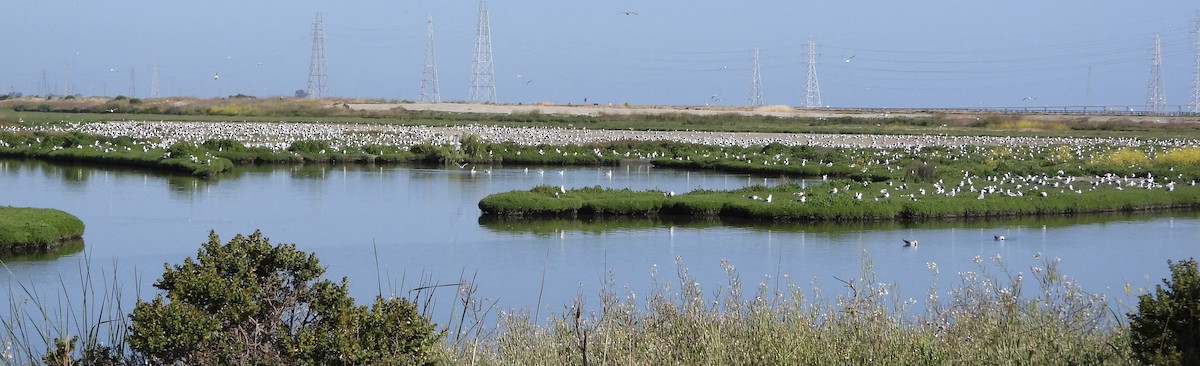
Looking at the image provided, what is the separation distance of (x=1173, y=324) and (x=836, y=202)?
22790 millimetres

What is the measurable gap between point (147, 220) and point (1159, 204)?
26135 mm

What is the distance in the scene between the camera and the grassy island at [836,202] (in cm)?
2938

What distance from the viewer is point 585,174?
1748 inches

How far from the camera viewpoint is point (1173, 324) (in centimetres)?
688

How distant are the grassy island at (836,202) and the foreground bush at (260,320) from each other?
2234 cm

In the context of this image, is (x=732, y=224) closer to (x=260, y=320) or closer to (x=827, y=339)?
(x=827, y=339)

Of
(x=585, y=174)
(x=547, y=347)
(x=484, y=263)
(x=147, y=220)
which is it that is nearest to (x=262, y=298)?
(x=547, y=347)

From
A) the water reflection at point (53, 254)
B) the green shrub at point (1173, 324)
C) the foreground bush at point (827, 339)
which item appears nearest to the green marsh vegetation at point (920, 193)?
the water reflection at point (53, 254)

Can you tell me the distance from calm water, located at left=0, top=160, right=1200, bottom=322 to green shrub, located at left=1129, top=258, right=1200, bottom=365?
916 cm

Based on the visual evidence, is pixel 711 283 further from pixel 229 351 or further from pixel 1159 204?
pixel 1159 204

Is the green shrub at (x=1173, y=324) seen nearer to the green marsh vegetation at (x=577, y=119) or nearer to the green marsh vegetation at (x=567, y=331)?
the green marsh vegetation at (x=567, y=331)

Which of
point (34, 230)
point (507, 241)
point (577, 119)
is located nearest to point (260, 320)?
point (34, 230)

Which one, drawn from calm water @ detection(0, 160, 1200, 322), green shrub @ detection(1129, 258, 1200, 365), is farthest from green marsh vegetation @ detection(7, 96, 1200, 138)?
green shrub @ detection(1129, 258, 1200, 365)

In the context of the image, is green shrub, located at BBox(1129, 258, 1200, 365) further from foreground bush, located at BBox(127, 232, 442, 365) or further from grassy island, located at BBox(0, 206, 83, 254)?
grassy island, located at BBox(0, 206, 83, 254)
